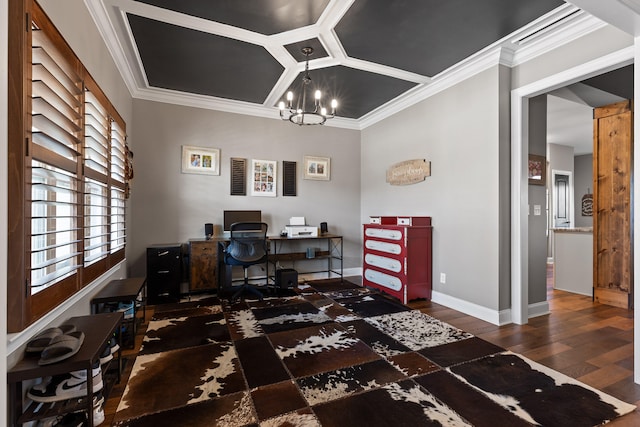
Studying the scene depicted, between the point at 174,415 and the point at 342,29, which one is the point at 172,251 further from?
the point at 342,29

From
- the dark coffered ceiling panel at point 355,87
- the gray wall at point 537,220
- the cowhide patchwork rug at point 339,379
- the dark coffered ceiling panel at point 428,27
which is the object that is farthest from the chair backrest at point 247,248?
the gray wall at point 537,220

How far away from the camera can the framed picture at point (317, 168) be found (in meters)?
4.97

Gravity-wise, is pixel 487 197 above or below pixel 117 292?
above

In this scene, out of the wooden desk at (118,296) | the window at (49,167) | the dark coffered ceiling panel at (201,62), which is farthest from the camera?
the dark coffered ceiling panel at (201,62)

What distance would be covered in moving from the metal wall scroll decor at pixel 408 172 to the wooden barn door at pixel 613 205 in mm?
2156

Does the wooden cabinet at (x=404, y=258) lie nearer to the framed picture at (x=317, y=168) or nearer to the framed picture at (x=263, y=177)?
the framed picture at (x=317, y=168)

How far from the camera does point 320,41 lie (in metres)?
2.84

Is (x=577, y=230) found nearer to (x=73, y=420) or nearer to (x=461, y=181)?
(x=461, y=181)

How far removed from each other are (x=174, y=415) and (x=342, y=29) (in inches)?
119

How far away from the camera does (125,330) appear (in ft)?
8.24

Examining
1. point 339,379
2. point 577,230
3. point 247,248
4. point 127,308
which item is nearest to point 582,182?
point 577,230

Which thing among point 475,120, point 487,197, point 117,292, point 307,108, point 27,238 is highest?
point 307,108

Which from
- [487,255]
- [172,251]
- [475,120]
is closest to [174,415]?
[172,251]

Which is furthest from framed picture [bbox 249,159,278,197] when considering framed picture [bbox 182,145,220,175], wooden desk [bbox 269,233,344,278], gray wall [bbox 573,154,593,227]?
gray wall [bbox 573,154,593,227]
